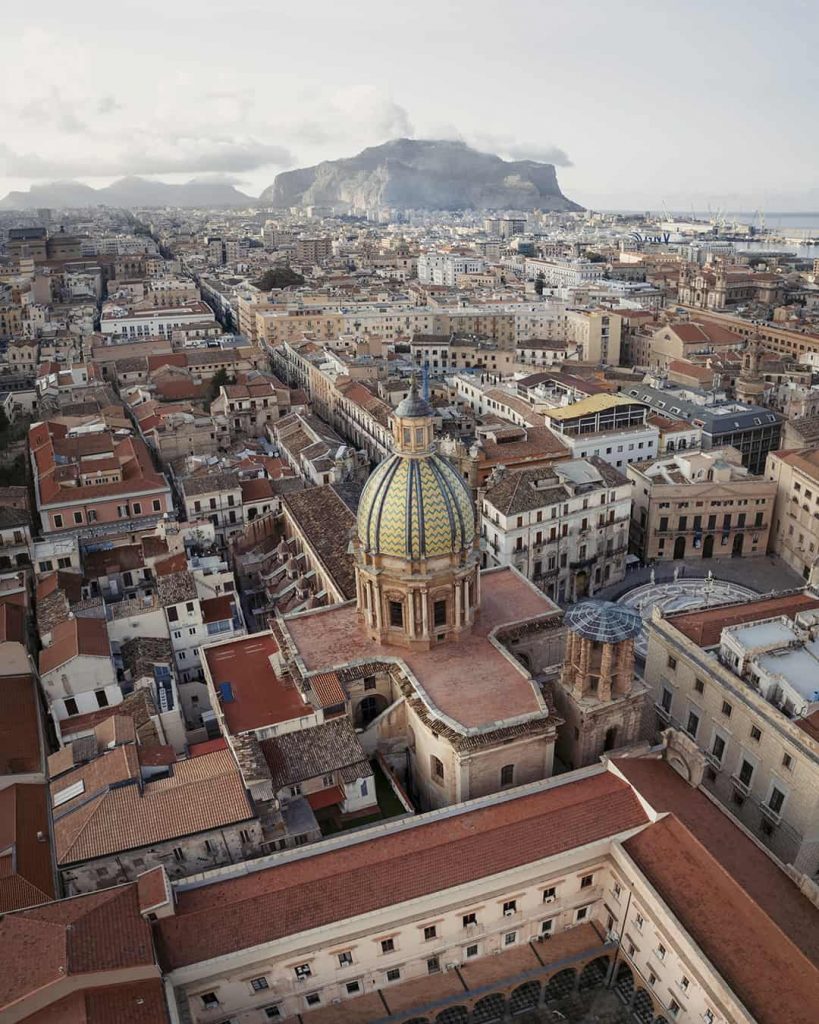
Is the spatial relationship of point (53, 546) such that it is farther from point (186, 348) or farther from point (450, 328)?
point (450, 328)

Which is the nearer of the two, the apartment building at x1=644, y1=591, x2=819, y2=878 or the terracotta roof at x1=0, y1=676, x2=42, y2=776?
the apartment building at x1=644, y1=591, x2=819, y2=878

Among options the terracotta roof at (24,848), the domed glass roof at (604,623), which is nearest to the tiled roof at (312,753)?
the terracotta roof at (24,848)

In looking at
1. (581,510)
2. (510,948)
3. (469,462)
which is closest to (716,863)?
(510,948)

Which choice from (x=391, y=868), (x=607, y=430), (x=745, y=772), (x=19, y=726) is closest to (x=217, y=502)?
(x=19, y=726)

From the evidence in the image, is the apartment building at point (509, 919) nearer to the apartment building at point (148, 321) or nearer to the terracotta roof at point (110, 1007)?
the terracotta roof at point (110, 1007)

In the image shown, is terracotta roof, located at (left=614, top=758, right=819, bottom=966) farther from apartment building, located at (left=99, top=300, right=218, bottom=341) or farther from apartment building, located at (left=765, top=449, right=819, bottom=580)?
apartment building, located at (left=99, top=300, right=218, bottom=341)

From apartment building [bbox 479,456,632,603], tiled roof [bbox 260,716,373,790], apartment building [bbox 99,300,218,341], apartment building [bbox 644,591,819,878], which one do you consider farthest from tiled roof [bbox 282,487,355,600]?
apartment building [bbox 99,300,218,341]

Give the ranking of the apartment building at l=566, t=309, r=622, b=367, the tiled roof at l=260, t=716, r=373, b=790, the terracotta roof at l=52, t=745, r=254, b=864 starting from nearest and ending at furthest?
1. the terracotta roof at l=52, t=745, r=254, b=864
2. the tiled roof at l=260, t=716, r=373, b=790
3. the apartment building at l=566, t=309, r=622, b=367
